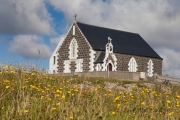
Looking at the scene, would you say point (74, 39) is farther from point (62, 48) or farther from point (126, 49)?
point (126, 49)

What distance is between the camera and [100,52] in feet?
141

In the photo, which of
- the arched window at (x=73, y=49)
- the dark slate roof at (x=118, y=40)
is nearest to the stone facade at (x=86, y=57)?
the arched window at (x=73, y=49)

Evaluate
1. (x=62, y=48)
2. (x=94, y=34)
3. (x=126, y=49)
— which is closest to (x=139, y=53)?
(x=126, y=49)

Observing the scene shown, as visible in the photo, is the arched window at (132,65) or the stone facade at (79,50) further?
the arched window at (132,65)

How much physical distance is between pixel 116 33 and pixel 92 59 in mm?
8426

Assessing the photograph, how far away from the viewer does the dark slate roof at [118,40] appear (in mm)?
44112

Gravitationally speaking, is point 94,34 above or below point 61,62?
above

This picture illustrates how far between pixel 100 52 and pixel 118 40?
5.22m

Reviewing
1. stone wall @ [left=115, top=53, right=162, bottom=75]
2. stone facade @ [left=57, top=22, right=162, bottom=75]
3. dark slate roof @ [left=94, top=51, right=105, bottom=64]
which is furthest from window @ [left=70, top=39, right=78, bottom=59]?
stone wall @ [left=115, top=53, right=162, bottom=75]

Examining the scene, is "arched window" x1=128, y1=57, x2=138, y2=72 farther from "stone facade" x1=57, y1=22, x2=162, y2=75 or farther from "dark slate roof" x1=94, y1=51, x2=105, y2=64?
"dark slate roof" x1=94, y1=51, x2=105, y2=64

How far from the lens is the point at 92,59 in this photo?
4250 centimetres

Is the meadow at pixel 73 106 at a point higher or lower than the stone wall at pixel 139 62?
lower

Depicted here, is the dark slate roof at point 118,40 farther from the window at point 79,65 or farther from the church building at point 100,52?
the window at point 79,65

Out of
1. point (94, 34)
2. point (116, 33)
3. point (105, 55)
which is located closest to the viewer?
point (105, 55)
